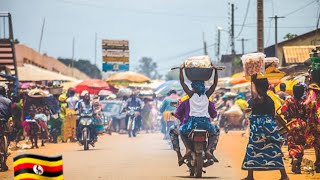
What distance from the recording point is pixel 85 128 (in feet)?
77.8

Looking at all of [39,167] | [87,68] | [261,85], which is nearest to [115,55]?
[261,85]

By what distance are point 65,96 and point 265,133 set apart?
15850 mm

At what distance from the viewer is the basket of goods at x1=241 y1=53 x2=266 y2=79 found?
1430cm

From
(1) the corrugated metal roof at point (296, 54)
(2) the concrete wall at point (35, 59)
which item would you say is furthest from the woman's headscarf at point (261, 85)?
(2) the concrete wall at point (35, 59)

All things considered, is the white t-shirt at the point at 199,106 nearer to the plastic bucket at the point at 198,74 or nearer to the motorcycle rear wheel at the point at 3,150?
the plastic bucket at the point at 198,74

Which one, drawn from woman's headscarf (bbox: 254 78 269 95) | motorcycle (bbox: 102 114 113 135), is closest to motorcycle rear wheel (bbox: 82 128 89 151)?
woman's headscarf (bbox: 254 78 269 95)

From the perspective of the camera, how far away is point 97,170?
16500 mm

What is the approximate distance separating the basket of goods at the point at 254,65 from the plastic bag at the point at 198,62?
1.05 meters

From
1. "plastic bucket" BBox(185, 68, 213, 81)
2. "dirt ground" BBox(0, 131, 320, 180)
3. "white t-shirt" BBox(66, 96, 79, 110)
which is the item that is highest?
"plastic bucket" BBox(185, 68, 213, 81)

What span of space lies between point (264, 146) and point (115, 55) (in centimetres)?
5238

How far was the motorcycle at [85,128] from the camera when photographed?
23719 mm

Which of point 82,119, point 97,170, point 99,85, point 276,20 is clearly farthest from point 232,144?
point 276,20

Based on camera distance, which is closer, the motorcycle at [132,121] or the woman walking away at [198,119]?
the woman walking away at [198,119]

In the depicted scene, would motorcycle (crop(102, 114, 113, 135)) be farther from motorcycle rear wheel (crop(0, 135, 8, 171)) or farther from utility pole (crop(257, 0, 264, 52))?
motorcycle rear wheel (crop(0, 135, 8, 171))
